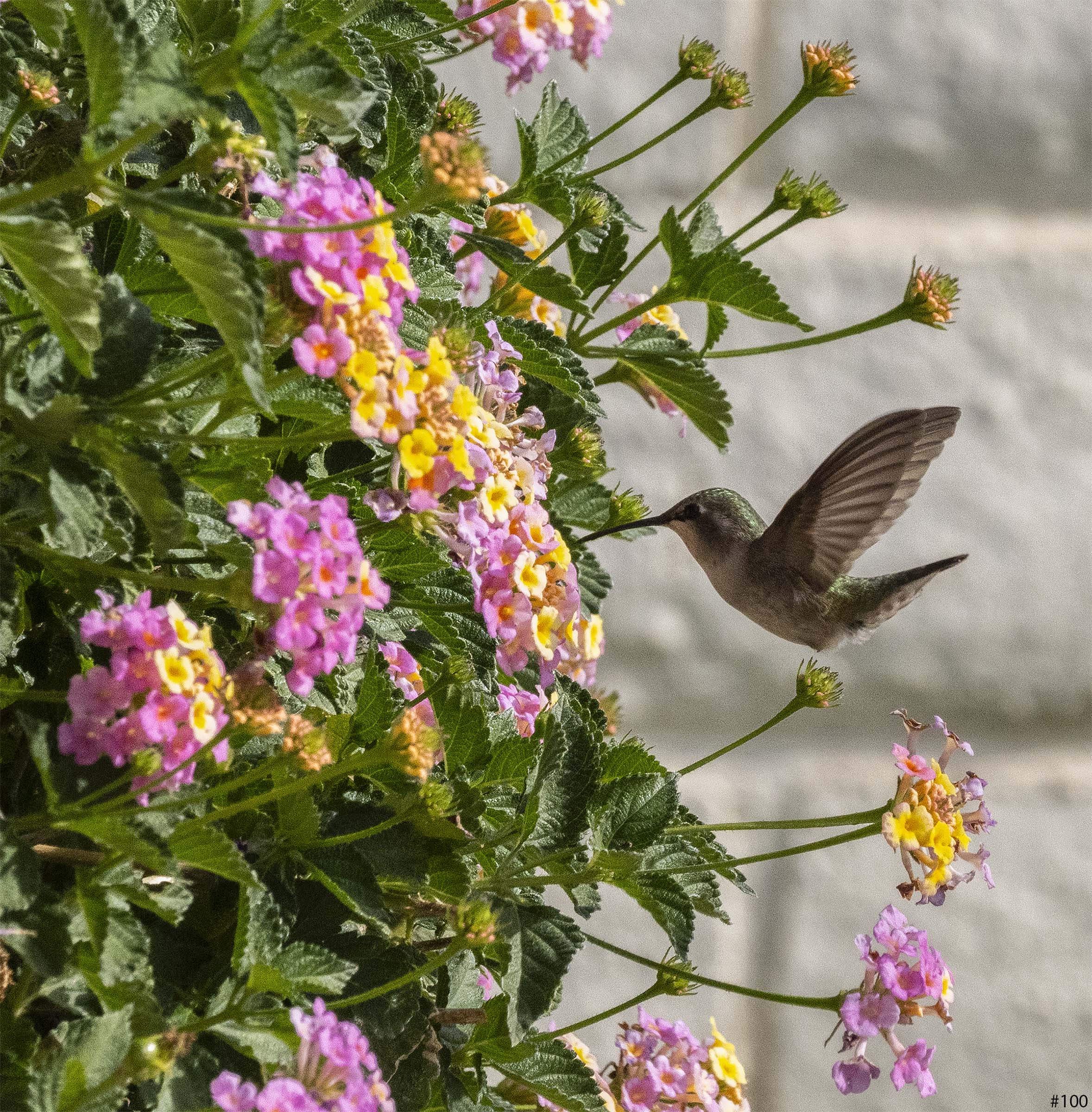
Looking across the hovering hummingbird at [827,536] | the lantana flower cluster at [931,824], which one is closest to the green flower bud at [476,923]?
the lantana flower cluster at [931,824]

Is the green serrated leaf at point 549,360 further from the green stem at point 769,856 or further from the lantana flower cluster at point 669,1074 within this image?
the lantana flower cluster at point 669,1074

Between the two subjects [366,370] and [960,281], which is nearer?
[366,370]

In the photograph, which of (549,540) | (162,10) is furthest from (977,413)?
(162,10)

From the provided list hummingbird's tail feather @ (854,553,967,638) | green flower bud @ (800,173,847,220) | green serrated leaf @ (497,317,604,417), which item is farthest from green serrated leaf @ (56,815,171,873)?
hummingbird's tail feather @ (854,553,967,638)

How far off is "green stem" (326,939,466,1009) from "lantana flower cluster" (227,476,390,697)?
13cm

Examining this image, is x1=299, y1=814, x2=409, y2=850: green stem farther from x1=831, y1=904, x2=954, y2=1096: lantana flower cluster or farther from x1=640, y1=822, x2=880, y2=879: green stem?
x1=831, y1=904, x2=954, y2=1096: lantana flower cluster

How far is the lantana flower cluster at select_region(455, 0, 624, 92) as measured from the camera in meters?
0.78

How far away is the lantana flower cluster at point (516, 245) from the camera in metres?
0.83

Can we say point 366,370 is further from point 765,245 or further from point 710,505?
point 765,245

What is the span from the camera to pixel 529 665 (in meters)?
0.77

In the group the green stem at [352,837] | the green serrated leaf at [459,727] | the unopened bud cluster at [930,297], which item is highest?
the unopened bud cluster at [930,297]

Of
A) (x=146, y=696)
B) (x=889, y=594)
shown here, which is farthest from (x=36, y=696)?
(x=889, y=594)

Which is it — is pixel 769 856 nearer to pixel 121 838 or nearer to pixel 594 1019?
pixel 594 1019

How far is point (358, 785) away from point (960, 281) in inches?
48.3
